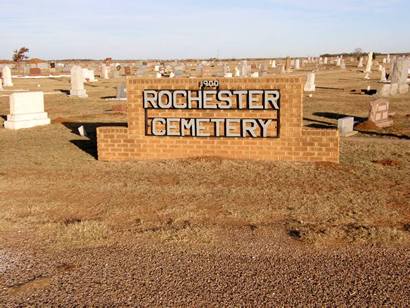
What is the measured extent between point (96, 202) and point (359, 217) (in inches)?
156

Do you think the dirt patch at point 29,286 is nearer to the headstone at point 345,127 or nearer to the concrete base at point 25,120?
the headstone at point 345,127

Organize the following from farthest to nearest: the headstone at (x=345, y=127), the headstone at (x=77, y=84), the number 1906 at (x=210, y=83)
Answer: the headstone at (x=77, y=84) → the headstone at (x=345, y=127) → the number 1906 at (x=210, y=83)

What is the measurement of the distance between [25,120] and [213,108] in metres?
8.55

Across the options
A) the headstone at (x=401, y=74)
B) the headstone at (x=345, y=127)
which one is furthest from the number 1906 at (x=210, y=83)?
the headstone at (x=401, y=74)

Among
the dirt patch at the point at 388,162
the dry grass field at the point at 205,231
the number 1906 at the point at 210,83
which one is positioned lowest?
the dry grass field at the point at 205,231

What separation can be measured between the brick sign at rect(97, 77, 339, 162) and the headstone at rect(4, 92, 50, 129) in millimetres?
6473

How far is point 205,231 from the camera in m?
5.66

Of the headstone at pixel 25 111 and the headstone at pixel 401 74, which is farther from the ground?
the headstone at pixel 401 74

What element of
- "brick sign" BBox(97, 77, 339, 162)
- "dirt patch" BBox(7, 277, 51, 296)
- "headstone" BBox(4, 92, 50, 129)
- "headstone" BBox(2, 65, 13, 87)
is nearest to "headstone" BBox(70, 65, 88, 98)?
"headstone" BBox(4, 92, 50, 129)

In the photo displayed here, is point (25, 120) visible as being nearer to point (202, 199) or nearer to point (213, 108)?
point (213, 108)

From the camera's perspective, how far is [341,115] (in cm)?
1734

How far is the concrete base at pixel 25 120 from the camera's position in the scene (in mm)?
15172

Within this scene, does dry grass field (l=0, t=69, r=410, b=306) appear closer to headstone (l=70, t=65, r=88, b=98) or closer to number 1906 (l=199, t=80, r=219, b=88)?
number 1906 (l=199, t=80, r=219, b=88)

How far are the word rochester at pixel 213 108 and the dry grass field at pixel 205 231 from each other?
0.70 m
